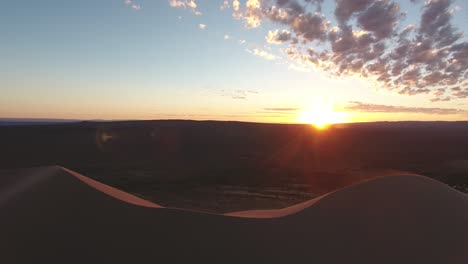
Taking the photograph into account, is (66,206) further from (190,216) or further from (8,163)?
(8,163)

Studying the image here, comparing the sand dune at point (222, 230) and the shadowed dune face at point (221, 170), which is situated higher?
the sand dune at point (222, 230)

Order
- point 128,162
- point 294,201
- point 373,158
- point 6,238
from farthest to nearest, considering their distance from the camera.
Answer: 1. point 373,158
2. point 128,162
3. point 294,201
4. point 6,238

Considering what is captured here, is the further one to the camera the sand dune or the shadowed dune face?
the shadowed dune face

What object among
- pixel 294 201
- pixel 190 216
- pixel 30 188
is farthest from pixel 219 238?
pixel 294 201

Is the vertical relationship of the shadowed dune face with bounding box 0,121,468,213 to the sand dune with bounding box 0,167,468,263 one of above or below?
below

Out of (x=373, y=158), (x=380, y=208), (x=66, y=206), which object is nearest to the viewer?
(x=66, y=206)

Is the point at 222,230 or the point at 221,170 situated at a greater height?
the point at 222,230

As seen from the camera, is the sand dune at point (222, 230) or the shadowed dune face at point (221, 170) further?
the shadowed dune face at point (221, 170)

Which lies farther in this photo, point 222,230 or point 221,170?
point 221,170
